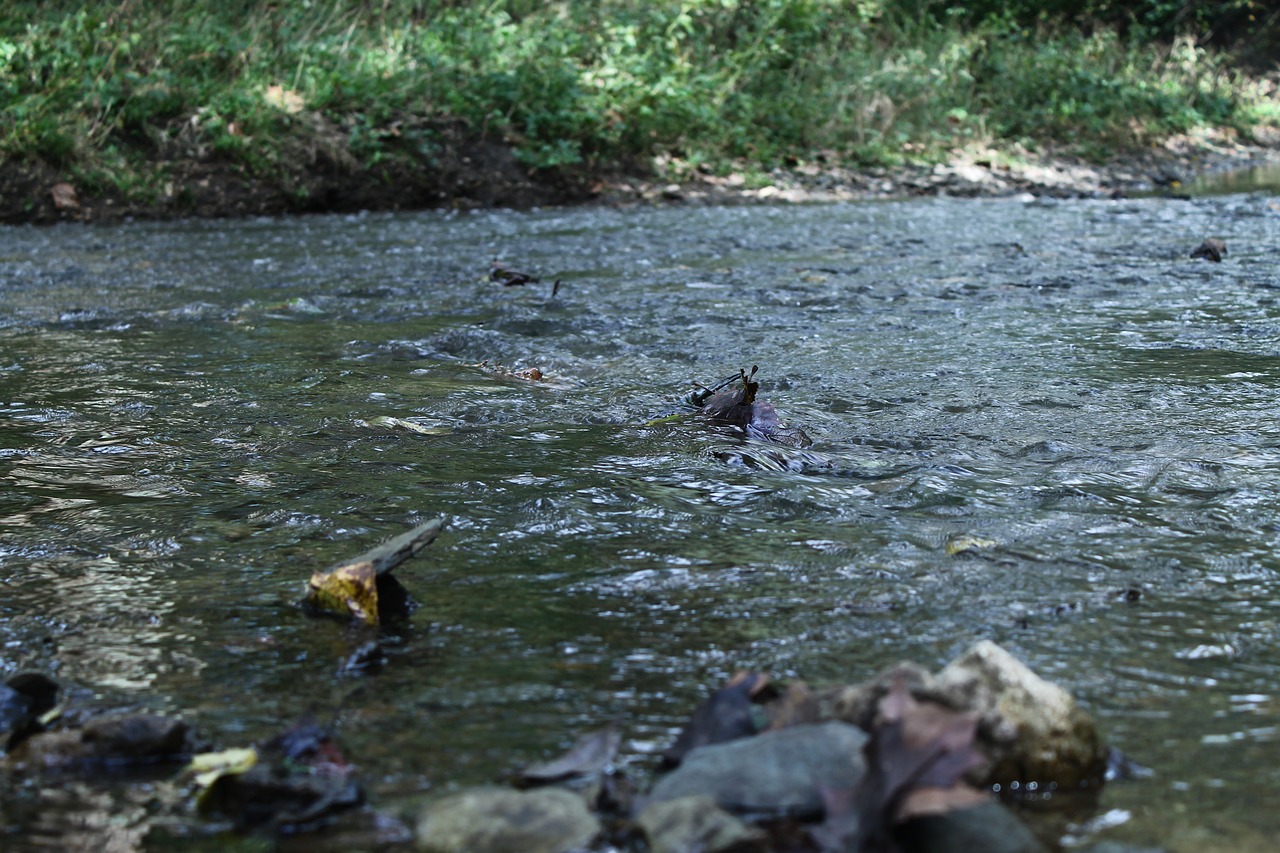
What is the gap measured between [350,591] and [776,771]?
81cm

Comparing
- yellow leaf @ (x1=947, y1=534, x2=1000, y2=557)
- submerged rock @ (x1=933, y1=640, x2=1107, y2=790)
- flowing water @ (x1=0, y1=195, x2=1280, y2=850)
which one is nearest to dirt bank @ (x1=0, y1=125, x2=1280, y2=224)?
flowing water @ (x1=0, y1=195, x2=1280, y2=850)

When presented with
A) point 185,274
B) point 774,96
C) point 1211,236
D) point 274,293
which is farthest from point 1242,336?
point 774,96

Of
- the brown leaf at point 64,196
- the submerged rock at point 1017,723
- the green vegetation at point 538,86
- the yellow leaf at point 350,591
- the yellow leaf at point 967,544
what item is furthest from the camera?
the green vegetation at point 538,86

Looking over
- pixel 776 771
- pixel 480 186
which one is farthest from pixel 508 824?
pixel 480 186

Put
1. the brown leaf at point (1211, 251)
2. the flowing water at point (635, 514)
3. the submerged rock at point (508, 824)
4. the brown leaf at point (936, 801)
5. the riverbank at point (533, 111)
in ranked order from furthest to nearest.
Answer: the riverbank at point (533, 111)
the brown leaf at point (1211, 251)
the flowing water at point (635, 514)
the submerged rock at point (508, 824)
the brown leaf at point (936, 801)

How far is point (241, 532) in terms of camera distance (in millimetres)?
2330

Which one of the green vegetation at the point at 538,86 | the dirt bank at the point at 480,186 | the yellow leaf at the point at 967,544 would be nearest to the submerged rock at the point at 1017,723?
the yellow leaf at the point at 967,544

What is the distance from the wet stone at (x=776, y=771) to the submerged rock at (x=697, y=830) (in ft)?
0.11

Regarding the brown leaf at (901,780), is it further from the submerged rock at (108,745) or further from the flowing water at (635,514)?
the submerged rock at (108,745)

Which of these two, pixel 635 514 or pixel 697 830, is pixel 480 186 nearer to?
pixel 635 514

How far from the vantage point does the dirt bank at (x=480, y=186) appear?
895cm

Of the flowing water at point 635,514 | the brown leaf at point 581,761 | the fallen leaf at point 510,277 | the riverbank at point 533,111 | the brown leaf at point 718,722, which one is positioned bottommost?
the fallen leaf at point 510,277

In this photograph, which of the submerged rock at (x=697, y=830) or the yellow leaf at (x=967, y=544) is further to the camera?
the yellow leaf at (x=967, y=544)

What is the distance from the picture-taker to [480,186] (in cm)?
1013
